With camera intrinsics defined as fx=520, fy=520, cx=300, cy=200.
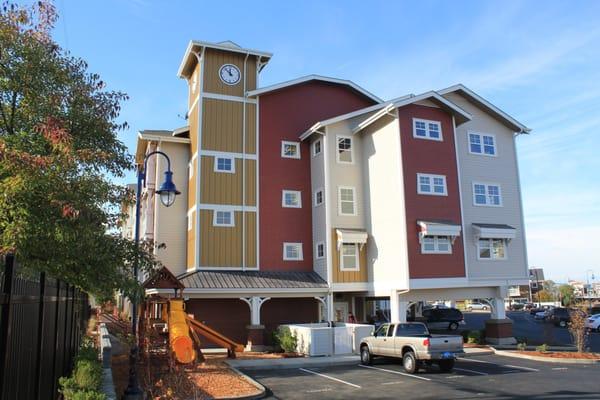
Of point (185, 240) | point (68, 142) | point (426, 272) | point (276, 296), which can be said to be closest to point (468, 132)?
point (426, 272)

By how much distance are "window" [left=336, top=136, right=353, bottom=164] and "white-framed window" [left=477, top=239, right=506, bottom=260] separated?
29.3 feet

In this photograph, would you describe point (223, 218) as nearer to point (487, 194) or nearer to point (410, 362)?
point (410, 362)

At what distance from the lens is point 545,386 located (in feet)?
53.2

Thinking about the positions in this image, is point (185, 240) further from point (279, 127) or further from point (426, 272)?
point (426, 272)

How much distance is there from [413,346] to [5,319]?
16.6 meters

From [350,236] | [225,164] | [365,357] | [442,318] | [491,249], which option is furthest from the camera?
[442,318]

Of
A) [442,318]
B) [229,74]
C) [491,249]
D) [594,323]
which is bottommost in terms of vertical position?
[594,323]

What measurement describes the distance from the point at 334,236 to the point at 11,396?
2474cm

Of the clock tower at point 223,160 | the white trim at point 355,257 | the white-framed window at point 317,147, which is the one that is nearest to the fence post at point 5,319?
the clock tower at point 223,160

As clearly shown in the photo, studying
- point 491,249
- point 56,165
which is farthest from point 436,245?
point 56,165

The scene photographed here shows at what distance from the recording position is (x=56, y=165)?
24.4ft

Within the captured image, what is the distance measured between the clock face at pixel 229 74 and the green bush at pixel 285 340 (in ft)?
48.5

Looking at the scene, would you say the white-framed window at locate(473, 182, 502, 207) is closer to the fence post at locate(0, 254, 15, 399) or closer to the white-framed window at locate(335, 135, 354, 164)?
the white-framed window at locate(335, 135, 354, 164)

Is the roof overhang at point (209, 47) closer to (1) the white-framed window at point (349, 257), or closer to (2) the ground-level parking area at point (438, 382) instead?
(1) the white-framed window at point (349, 257)
